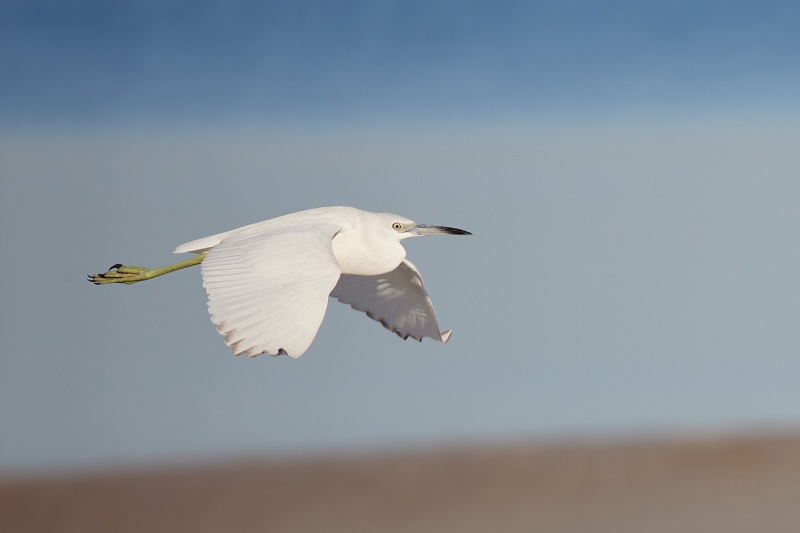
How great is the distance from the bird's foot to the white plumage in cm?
123

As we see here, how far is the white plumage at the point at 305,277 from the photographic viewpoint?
8.87 m

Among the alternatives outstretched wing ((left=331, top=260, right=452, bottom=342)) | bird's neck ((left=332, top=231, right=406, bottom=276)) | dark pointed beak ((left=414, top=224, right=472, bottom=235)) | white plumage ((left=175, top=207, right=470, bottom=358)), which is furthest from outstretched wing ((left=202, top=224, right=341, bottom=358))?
outstretched wing ((left=331, top=260, right=452, bottom=342))

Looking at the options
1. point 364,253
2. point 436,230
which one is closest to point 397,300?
point 436,230

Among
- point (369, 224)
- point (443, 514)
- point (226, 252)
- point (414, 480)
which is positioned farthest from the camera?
point (414, 480)

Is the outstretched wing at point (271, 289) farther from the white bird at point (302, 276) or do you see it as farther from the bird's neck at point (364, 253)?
the bird's neck at point (364, 253)

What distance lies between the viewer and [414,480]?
1865 inches

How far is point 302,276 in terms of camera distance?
30.8 ft

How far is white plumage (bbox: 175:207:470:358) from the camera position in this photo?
29.1ft

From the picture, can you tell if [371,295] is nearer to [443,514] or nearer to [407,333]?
[407,333]

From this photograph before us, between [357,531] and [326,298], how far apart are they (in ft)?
114

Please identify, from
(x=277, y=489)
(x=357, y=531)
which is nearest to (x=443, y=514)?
(x=357, y=531)

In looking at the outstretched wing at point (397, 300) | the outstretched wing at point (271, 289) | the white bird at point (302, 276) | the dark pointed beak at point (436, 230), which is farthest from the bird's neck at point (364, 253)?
the outstretched wing at point (397, 300)

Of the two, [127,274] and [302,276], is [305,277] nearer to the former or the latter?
[302,276]

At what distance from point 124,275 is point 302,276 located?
10.7 feet
